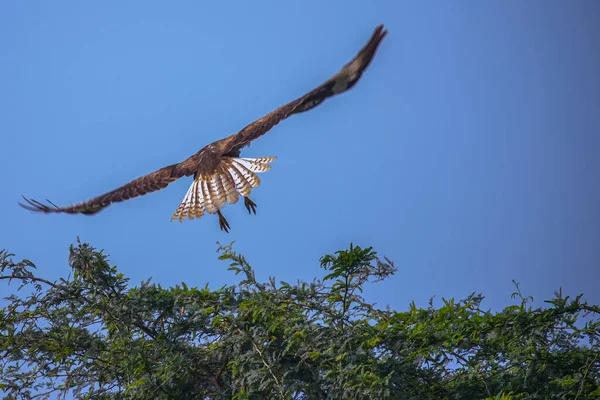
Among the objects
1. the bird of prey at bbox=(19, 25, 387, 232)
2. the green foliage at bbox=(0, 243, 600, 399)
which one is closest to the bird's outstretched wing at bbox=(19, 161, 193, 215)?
the bird of prey at bbox=(19, 25, 387, 232)

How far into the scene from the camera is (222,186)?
11.4 meters

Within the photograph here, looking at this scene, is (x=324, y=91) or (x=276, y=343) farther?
(x=324, y=91)

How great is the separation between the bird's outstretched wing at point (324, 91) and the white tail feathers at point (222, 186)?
0.67 metres

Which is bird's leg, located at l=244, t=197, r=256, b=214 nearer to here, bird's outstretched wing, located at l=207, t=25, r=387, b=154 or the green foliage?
bird's outstretched wing, located at l=207, t=25, r=387, b=154

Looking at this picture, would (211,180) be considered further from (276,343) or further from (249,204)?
(276,343)

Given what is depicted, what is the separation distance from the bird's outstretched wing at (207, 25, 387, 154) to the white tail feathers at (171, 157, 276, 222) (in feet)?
2.19

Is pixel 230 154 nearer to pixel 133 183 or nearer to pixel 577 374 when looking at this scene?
pixel 133 183

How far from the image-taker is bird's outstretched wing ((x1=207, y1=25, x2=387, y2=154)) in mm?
9176

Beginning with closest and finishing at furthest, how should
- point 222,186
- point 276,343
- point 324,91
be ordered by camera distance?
point 276,343
point 324,91
point 222,186

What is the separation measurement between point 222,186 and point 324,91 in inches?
99.3

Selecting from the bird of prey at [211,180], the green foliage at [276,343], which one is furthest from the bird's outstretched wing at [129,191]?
the green foliage at [276,343]

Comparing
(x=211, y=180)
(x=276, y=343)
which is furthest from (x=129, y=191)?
(x=276, y=343)

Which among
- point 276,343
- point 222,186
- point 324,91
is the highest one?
point 222,186

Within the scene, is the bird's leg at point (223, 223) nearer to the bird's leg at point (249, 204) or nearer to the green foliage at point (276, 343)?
the bird's leg at point (249, 204)
